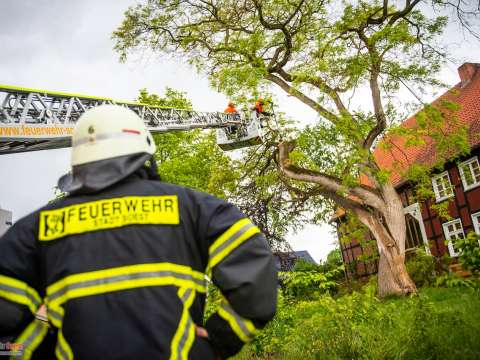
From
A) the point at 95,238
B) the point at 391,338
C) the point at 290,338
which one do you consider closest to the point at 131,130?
the point at 95,238

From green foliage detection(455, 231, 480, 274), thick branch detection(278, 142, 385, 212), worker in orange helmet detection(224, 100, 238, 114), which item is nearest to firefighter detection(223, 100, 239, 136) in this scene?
worker in orange helmet detection(224, 100, 238, 114)

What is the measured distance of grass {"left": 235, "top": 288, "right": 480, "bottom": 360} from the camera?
14.7 ft

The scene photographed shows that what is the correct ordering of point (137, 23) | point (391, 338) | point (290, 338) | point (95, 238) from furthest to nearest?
point (137, 23) → point (290, 338) → point (391, 338) → point (95, 238)

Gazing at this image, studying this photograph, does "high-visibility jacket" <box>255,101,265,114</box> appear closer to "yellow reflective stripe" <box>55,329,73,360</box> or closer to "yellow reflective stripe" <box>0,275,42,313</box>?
"yellow reflective stripe" <box>0,275,42,313</box>

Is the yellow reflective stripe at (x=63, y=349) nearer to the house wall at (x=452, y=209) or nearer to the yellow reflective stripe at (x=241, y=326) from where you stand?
the yellow reflective stripe at (x=241, y=326)

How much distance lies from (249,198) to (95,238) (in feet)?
52.9

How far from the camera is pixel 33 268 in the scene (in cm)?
168

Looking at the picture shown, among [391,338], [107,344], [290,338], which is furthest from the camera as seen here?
[290,338]

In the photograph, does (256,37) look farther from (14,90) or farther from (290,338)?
(290,338)

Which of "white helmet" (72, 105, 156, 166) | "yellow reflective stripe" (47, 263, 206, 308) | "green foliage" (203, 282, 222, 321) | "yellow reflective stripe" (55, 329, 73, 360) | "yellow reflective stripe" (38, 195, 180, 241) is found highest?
"white helmet" (72, 105, 156, 166)

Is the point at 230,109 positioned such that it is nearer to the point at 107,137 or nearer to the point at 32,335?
the point at 107,137

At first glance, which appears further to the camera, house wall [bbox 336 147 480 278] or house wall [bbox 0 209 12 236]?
house wall [bbox 336 147 480 278]

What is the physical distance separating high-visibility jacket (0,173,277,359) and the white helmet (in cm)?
14

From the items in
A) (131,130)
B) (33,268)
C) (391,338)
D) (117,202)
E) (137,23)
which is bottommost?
(391,338)
